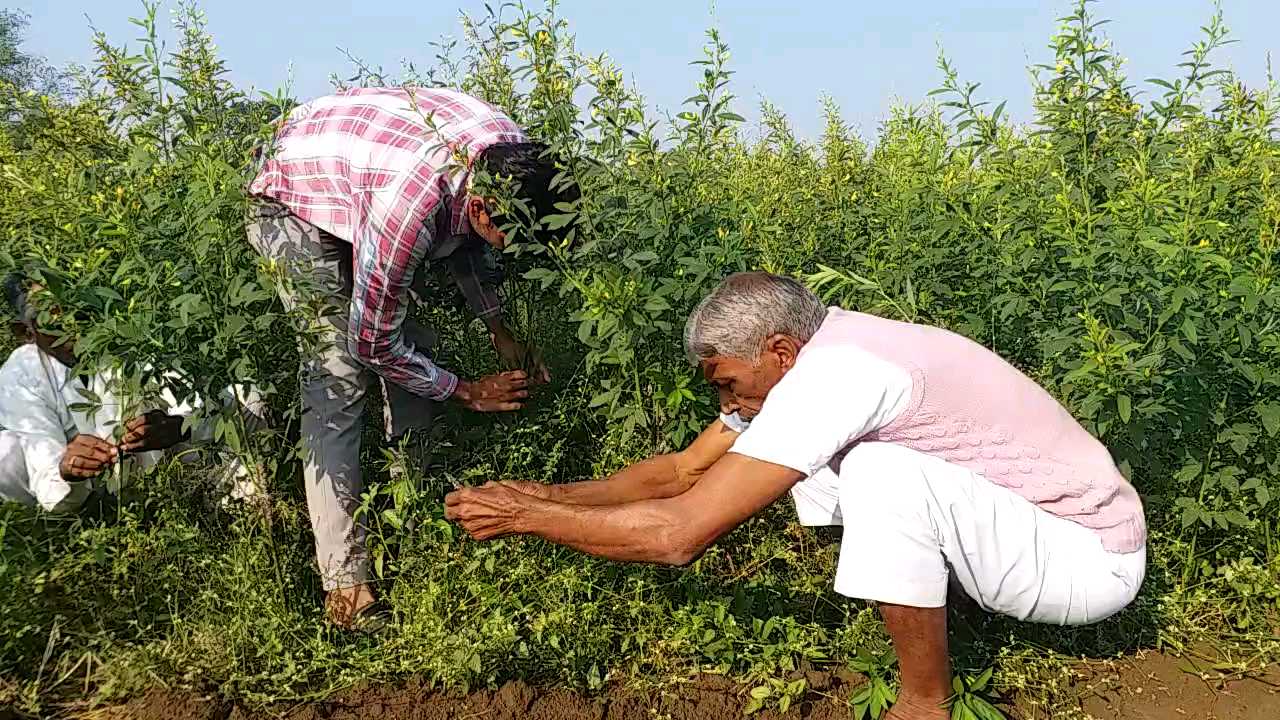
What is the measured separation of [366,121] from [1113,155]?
96.0 inches

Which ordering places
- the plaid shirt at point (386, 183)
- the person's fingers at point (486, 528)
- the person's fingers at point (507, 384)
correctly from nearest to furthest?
the person's fingers at point (486, 528), the plaid shirt at point (386, 183), the person's fingers at point (507, 384)

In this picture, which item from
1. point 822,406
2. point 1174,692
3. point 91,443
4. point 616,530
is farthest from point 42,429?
point 1174,692

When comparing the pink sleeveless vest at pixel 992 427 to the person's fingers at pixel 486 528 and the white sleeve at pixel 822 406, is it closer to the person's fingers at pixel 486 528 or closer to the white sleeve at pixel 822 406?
the white sleeve at pixel 822 406

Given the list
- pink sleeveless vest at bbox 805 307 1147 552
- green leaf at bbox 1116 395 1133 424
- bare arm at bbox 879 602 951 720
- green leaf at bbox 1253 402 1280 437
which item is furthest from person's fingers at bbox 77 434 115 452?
green leaf at bbox 1253 402 1280 437

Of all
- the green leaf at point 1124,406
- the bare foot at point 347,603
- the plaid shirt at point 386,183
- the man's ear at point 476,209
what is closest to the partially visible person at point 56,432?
the bare foot at point 347,603

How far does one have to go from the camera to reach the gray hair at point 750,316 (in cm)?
234

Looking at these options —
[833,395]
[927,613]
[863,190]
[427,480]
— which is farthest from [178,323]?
[863,190]

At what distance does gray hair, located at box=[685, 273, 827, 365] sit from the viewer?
2340 millimetres

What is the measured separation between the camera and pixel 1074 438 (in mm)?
2465

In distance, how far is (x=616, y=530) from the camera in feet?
7.48

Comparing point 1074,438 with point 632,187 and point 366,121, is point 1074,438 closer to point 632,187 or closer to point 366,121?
point 632,187

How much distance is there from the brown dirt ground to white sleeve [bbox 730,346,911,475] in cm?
89

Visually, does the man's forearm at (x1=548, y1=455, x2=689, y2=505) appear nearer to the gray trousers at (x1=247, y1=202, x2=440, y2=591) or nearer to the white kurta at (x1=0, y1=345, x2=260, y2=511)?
the gray trousers at (x1=247, y1=202, x2=440, y2=591)

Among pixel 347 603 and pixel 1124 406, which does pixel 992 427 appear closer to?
pixel 1124 406
